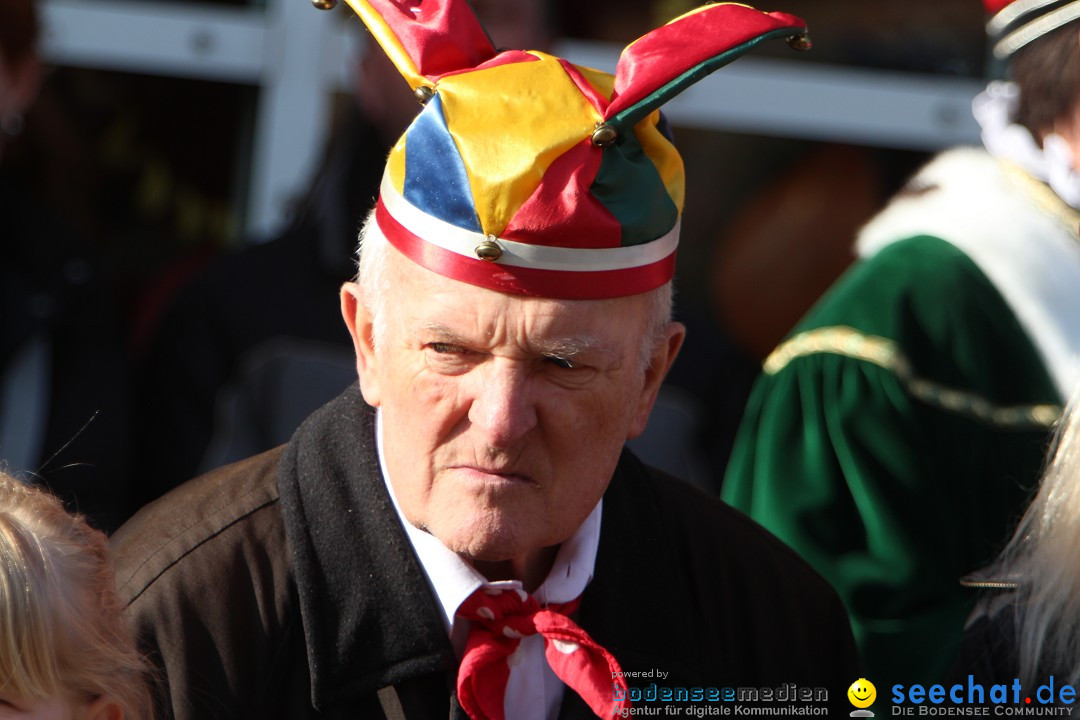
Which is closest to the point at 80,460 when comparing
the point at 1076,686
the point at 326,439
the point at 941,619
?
the point at 326,439

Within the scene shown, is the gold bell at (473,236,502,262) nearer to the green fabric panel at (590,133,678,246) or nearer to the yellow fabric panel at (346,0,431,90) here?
the green fabric panel at (590,133,678,246)

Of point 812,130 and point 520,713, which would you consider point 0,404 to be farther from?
point 812,130

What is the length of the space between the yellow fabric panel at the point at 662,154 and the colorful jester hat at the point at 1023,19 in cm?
106

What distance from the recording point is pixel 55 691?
6.44 feet

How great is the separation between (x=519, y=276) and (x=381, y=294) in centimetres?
25

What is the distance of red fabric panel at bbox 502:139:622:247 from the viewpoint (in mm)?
2070

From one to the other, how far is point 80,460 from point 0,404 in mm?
229

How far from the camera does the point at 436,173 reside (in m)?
2.12

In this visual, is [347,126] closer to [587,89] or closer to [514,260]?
[587,89]

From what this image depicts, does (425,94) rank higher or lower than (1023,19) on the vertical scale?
lower

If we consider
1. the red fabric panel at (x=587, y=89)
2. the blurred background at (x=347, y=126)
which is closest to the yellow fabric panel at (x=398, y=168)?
the red fabric panel at (x=587, y=89)

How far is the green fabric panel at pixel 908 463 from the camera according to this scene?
2730 millimetres

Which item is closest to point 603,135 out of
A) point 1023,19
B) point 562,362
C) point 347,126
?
point 562,362

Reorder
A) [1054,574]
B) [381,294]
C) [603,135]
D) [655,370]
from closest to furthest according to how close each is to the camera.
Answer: [603,135]
[381,294]
[655,370]
[1054,574]
